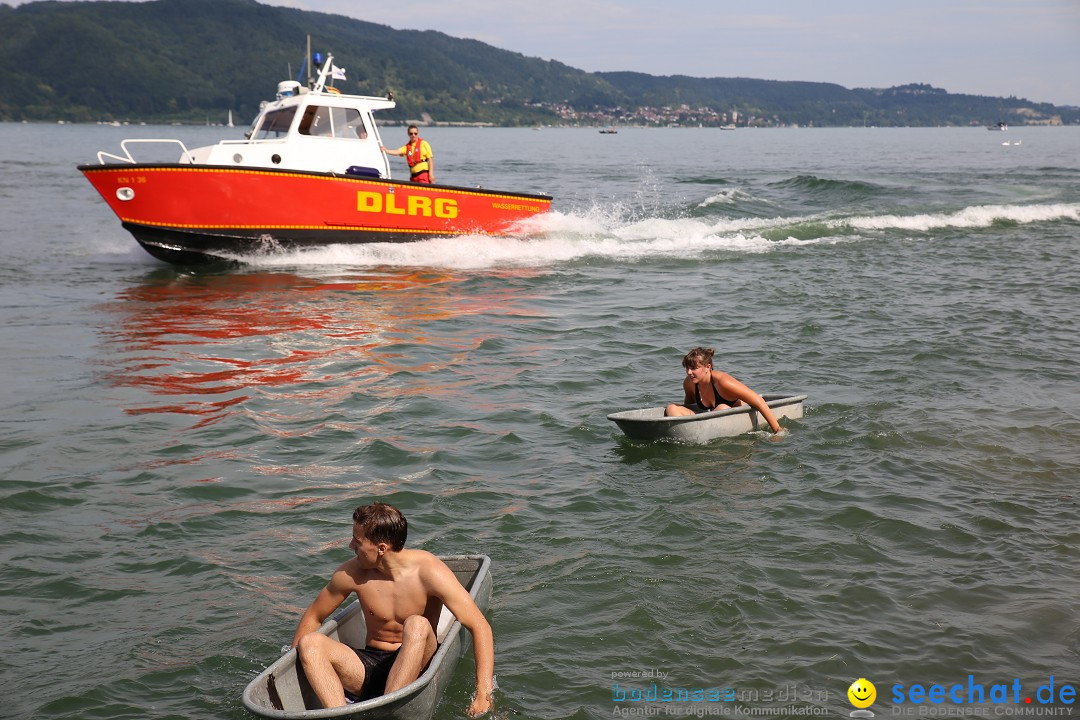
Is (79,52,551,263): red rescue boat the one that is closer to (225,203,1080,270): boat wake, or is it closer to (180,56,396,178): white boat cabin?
Result: (180,56,396,178): white boat cabin

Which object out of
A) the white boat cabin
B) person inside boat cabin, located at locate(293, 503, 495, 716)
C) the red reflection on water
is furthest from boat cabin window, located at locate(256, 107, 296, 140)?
person inside boat cabin, located at locate(293, 503, 495, 716)

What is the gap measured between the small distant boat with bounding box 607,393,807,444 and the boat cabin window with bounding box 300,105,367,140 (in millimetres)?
11024

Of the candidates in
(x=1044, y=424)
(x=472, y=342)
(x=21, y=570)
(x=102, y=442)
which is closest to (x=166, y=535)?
(x=21, y=570)

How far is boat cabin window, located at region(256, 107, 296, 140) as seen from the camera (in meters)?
18.1

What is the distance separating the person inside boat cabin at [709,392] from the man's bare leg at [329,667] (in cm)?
481

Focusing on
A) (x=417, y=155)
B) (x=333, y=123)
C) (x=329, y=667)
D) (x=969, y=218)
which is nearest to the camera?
(x=329, y=667)

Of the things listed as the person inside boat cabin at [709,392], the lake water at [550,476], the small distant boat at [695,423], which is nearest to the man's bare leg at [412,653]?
the lake water at [550,476]

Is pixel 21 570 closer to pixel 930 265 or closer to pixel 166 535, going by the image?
pixel 166 535

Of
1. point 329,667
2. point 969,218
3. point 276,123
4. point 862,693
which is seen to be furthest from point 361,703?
point 969,218

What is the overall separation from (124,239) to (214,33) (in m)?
159

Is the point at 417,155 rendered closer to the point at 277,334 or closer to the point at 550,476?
the point at 277,334

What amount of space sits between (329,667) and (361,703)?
465 mm

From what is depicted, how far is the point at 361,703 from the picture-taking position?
15.3 feet

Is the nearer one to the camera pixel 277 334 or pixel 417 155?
pixel 277 334
